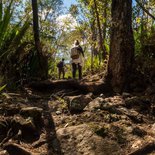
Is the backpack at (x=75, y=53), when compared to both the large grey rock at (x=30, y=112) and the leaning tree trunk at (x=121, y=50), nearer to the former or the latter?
the leaning tree trunk at (x=121, y=50)

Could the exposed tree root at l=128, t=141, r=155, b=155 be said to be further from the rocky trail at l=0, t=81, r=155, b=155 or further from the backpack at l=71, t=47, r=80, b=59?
the backpack at l=71, t=47, r=80, b=59

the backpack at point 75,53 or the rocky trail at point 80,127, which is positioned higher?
the backpack at point 75,53

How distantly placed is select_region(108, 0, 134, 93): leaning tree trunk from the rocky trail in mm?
669

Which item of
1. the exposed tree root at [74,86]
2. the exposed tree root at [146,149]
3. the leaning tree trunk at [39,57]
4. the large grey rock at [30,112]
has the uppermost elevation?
the leaning tree trunk at [39,57]

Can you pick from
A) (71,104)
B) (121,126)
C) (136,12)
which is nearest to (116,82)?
(71,104)

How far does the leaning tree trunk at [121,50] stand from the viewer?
6320 millimetres

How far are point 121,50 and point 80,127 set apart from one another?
2.41 metres

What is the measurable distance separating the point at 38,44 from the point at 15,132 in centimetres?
405

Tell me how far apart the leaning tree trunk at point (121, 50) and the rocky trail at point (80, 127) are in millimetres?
669

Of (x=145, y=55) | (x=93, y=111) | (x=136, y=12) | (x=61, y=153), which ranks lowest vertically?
(x=61, y=153)

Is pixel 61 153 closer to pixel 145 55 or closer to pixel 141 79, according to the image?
pixel 141 79

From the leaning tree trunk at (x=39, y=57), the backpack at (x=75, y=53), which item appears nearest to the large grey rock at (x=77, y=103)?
the leaning tree trunk at (x=39, y=57)

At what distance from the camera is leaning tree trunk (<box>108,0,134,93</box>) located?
632cm

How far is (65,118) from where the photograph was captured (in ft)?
15.8
